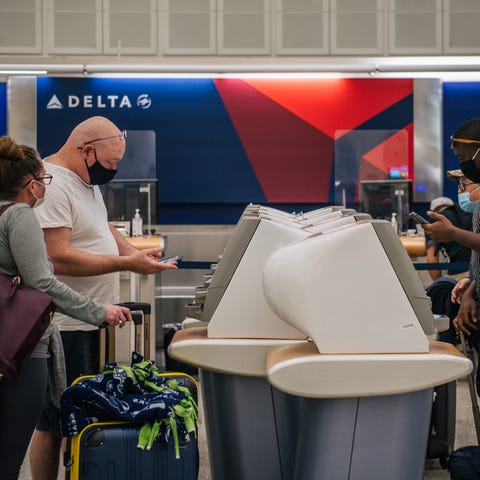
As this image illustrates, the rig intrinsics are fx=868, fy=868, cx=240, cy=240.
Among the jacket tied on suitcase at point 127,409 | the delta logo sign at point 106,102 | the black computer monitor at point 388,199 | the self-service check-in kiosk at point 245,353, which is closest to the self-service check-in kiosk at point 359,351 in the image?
the self-service check-in kiosk at point 245,353

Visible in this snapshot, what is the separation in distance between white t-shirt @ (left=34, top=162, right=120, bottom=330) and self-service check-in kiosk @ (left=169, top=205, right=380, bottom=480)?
57 cm

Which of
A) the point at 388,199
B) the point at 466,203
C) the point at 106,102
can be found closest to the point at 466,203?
the point at 466,203

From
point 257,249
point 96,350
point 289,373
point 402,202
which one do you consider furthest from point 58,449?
point 402,202

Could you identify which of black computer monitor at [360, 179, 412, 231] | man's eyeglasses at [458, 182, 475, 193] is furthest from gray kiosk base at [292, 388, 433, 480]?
black computer monitor at [360, 179, 412, 231]

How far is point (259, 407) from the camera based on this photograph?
278 centimetres

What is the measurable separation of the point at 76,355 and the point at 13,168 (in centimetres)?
89

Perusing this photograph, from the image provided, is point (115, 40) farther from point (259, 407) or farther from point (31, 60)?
point (259, 407)

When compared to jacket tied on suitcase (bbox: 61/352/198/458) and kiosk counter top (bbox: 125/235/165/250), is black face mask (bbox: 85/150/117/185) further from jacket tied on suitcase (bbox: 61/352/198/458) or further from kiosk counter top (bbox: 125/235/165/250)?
kiosk counter top (bbox: 125/235/165/250)

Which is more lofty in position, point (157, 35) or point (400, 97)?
point (157, 35)

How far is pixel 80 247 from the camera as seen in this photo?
127 inches

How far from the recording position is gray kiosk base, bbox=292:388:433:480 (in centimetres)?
225

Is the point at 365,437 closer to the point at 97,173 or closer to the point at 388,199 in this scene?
the point at 97,173

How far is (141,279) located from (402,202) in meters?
3.02

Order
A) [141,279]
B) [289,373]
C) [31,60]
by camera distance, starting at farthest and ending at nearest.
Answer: [31,60] < [141,279] < [289,373]
